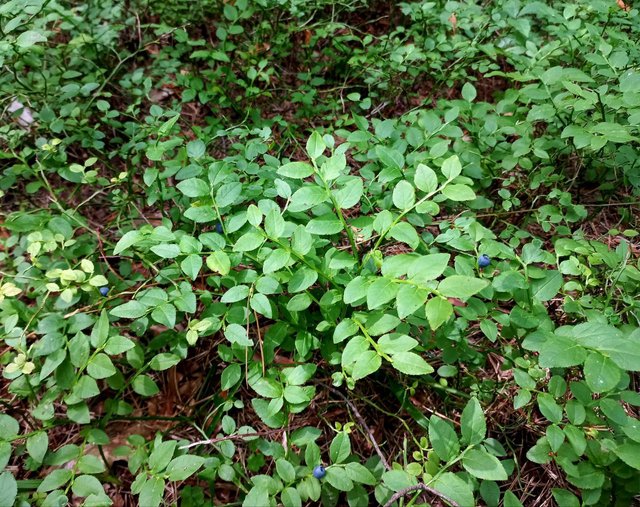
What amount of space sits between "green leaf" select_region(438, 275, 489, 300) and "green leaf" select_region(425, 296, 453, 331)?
1.1 inches

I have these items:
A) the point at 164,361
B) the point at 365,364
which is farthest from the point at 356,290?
the point at 164,361

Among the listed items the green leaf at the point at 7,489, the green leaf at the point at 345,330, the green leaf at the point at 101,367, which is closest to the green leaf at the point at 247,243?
the green leaf at the point at 345,330

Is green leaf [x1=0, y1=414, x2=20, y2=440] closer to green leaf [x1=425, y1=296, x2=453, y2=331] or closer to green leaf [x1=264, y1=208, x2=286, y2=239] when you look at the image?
green leaf [x1=264, y1=208, x2=286, y2=239]

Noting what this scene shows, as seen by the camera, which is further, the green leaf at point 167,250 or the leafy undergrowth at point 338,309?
the green leaf at point 167,250

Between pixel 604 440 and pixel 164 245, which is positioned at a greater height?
pixel 164 245

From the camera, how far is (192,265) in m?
1.33

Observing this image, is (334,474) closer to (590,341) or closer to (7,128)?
(590,341)

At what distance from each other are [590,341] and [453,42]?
192 cm

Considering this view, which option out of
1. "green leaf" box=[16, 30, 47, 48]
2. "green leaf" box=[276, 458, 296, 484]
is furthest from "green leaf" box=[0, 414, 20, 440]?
"green leaf" box=[16, 30, 47, 48]

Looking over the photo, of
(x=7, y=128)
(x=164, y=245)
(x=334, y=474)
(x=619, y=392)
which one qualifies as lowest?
(x=334, y=474)

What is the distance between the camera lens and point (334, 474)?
1.28 meters

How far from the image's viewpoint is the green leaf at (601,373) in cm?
102

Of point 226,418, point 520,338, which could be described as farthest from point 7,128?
point 520,338

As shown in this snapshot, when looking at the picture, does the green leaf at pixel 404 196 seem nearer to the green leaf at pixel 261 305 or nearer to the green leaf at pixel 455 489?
the green leaf at pixel 261 305
